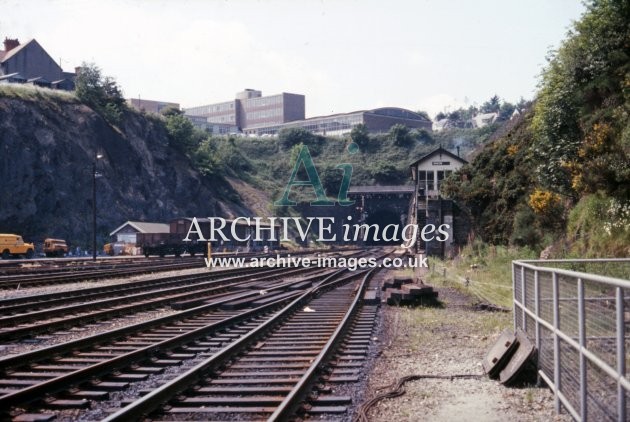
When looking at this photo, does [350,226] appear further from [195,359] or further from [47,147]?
[195,359]

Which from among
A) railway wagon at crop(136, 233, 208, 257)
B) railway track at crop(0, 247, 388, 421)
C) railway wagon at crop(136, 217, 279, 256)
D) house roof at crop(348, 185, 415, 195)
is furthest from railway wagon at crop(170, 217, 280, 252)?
railway track at crop(0, 247, 388, 421)

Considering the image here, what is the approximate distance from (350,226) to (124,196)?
3209cm

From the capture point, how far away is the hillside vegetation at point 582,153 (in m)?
17.6

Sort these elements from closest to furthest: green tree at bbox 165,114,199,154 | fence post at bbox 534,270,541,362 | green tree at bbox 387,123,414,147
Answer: fence post at bbox 534,270,541,362 → green tree at bbox 165,114,199,154 → green tree at bbox 387,123,414,147

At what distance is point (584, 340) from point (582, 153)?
54.2ft

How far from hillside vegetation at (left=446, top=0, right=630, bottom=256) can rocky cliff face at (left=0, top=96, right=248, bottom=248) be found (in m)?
36.9

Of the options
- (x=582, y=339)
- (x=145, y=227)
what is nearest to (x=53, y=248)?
(x=145, y=227)

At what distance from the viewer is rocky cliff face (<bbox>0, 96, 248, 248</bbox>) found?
172 feet

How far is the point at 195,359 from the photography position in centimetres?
A: 902

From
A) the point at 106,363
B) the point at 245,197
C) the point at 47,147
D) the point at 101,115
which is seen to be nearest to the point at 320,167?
the point at 245,197

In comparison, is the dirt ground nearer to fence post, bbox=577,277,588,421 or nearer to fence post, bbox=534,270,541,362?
fence post, bbox=534,270,541,362

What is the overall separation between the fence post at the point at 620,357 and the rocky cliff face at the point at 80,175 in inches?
2024

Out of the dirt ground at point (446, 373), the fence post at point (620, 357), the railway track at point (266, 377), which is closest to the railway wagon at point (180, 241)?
the dirt ground at point (446, 373)

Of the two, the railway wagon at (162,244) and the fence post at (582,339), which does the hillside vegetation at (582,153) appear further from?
the railway wagon at (162,244)
